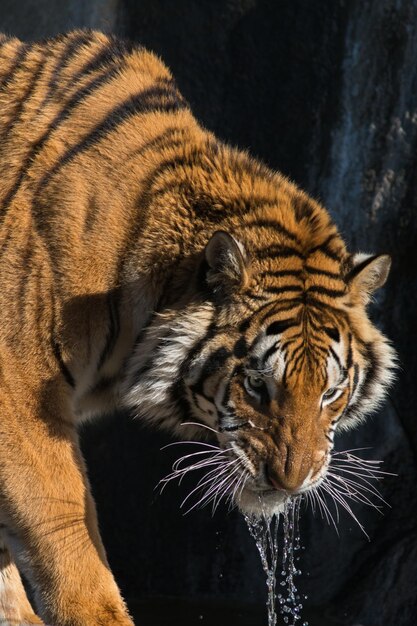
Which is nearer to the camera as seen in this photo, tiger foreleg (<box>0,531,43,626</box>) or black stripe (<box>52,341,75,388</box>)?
black stripe (<box>52,341,75,388</box>)

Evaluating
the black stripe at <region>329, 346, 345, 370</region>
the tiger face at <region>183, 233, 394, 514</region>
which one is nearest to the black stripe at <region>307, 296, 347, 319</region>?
the tiger face at <region>183, 233, 394, 514</region>

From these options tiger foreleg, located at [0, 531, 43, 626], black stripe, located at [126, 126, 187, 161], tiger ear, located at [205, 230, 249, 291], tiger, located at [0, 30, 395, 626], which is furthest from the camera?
tiger foreleg, located at [0, 531, 43, 626]

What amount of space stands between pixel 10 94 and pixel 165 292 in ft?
2.49

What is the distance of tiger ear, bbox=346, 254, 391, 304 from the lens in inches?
122

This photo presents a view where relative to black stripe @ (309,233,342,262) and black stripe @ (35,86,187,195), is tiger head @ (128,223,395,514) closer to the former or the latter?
black stripe @ (309,233,342,262)

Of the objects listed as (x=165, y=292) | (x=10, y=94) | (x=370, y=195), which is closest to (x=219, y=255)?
(x=165, y=292)

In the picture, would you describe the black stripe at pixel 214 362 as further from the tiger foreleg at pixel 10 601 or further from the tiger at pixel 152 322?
the tiger foreleg at pixel 10 601

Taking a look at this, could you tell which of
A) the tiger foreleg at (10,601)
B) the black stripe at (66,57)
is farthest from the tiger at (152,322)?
the tiger foreleg at (10,601)

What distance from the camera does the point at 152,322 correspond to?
312 cm

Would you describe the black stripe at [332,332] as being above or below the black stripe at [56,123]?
below

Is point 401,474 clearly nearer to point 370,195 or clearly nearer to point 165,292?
point 370,195

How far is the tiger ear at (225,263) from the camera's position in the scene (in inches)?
115

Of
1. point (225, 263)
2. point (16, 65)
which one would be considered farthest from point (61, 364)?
point (16, 65)

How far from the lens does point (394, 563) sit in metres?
4.52
